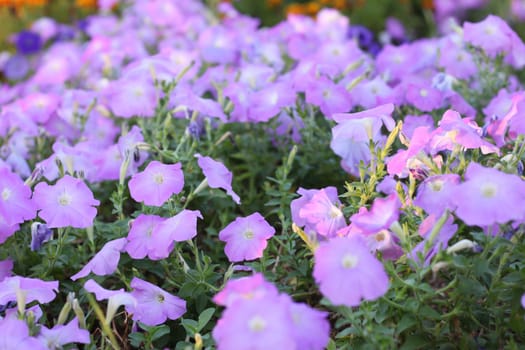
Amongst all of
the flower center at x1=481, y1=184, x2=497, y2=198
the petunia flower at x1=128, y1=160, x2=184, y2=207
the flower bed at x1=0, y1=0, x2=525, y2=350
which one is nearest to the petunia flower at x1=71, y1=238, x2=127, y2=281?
the flower bed at x1=0, y1=0, x2=525, y2=350

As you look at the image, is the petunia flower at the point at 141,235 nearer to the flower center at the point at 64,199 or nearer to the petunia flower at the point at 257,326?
the flower center at the point at 64,199

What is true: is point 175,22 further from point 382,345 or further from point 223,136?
point 382,345

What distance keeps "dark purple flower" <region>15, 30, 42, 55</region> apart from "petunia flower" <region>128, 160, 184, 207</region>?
252 cm

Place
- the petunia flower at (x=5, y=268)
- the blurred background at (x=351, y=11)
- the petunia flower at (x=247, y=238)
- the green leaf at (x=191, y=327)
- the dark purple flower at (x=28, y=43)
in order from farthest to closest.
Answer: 1. the blurred background at (x=351, y=11)
2. the dark purple flower at (x=28, y=43)
3. the petunia flower at (x=5, y=268)
4. the petunia flower at (x=247, y=238)
5. the green leaf at (x=191, y=327)

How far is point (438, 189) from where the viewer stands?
138cm

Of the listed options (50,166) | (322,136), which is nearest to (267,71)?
(322,136)

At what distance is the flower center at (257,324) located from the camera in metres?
1.06

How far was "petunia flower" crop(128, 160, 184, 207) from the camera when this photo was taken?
1.60 metres

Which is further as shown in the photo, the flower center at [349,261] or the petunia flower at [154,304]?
the petunia flower at [154,304]

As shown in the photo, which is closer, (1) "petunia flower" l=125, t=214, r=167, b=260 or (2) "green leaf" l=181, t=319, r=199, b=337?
(2) "green leaf" l=181, t=319, r=199, b=337

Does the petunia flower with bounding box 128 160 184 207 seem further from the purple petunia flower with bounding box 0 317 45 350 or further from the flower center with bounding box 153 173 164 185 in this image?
the purple petunia flower with bounding box 0 317 45 350

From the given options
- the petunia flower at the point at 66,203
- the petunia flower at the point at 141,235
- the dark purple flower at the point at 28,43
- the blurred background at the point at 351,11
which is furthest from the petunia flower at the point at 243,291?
the blurred background at the point at 351,11

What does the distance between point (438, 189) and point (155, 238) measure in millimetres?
621

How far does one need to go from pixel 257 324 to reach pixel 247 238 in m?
0.55
